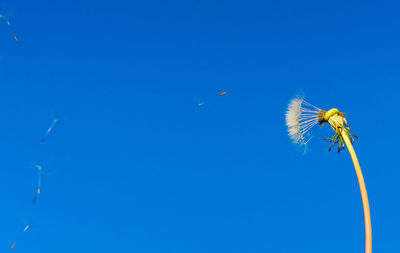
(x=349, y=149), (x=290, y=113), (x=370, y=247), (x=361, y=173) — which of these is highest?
(x=290, y=113)

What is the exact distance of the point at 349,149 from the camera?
327 inches

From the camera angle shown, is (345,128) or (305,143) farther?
(305,143)

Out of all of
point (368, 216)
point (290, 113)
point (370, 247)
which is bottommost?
point (370, 247)

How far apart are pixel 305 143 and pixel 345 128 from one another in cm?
170

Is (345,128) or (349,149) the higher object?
(345,128)

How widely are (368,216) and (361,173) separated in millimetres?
801

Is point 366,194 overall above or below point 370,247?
above

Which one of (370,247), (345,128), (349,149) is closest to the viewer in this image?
(370,247)

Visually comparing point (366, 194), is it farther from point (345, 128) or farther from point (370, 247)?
point (345, 128)

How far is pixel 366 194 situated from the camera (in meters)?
7.73

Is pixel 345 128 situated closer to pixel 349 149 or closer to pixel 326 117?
pixel 326 117

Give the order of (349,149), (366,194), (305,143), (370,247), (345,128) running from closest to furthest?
(370,247) < (366,194) < (349,149) < (345,128) < (305,143)

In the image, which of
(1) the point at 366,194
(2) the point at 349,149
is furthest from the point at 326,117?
(1) the point at 366,194

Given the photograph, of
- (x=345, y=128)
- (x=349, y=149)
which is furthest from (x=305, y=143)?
(x=349, y=149)
